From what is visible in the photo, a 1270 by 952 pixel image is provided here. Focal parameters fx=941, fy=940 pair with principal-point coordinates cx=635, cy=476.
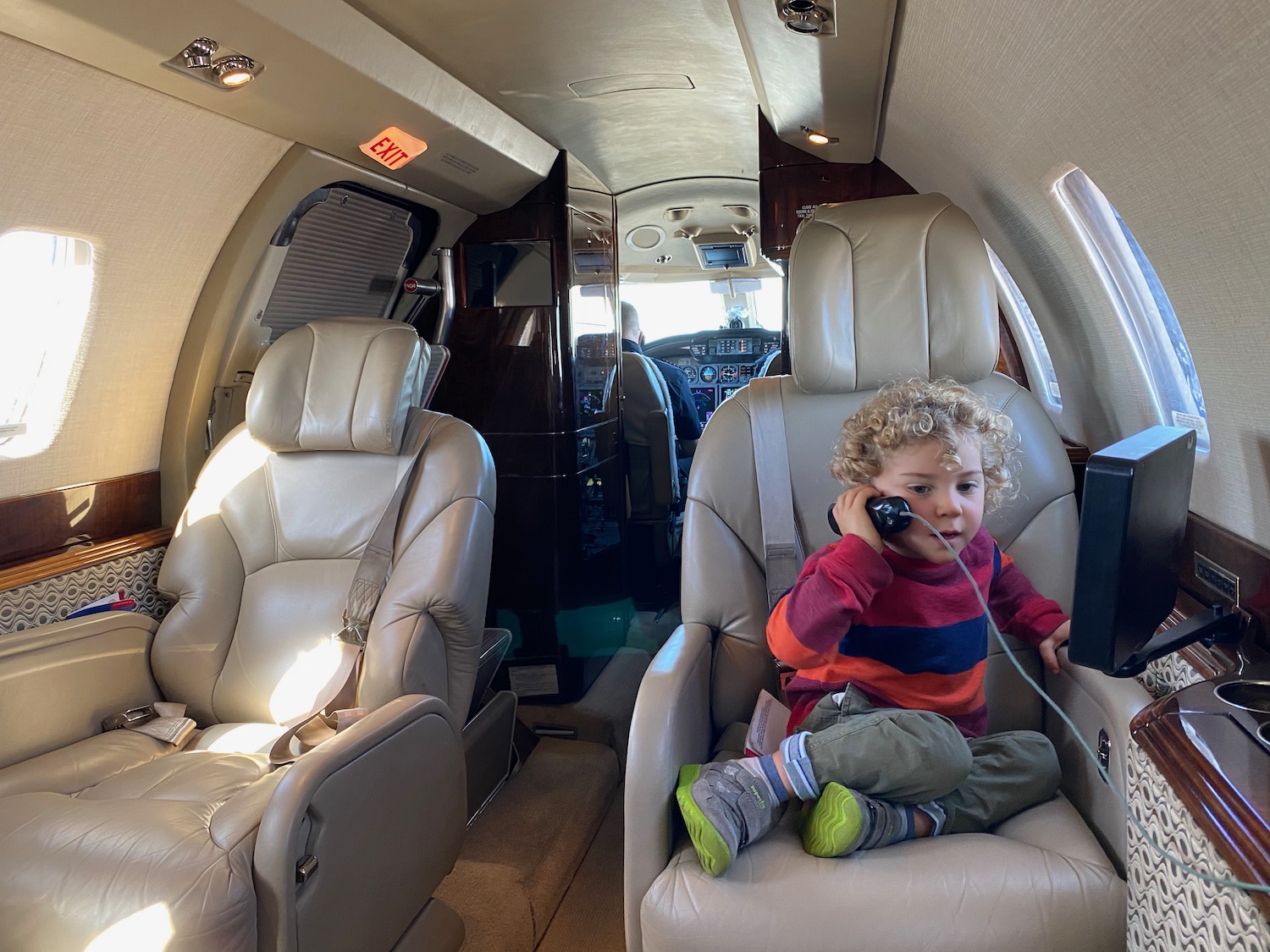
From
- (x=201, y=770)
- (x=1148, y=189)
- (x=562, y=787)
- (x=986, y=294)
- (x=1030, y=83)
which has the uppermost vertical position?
(x=1030, y=83)

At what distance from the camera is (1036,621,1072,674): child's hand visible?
1.63m

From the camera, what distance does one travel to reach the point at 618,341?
4.23 meters

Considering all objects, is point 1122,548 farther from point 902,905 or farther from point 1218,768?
point 902,905

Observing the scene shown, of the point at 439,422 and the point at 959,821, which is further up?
the point at 439,422

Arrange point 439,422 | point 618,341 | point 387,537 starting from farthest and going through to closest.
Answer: point 618,341, point 439,422, point 387,537

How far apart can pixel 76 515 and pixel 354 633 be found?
0.98 metres

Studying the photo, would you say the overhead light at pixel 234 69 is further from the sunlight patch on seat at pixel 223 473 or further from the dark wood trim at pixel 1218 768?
the dark wood trim at pixel 1218 768

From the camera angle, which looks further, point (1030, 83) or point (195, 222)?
point (195, 222)

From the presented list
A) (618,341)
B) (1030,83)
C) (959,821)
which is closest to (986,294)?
(1030,83)

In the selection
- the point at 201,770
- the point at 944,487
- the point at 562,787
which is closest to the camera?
the point at 944,487

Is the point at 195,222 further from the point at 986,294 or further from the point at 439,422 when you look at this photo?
the point at 986,294

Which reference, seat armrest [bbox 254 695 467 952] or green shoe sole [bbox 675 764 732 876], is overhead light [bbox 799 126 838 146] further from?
green shoe sole [bbox 675 764 732 876]

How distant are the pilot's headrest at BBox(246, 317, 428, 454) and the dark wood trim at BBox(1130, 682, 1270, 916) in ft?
5.48

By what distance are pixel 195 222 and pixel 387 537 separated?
111cm
